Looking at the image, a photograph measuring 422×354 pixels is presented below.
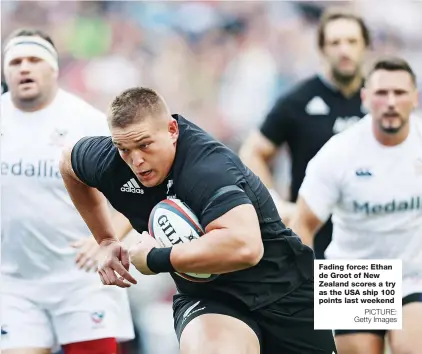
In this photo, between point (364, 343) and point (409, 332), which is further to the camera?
point (364, 343)

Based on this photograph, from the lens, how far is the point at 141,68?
4.27 metres

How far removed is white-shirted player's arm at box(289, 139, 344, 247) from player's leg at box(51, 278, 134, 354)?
0.82m

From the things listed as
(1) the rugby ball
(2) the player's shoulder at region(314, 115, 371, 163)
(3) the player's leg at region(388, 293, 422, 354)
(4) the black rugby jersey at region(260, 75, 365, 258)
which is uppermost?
(4) the black rugby jersey at region(260, 75, 365, 258)

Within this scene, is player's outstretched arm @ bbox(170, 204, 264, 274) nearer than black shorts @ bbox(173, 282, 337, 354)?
Yes

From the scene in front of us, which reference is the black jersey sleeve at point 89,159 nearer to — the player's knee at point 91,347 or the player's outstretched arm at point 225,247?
the player's outstretched arm at point 225,247

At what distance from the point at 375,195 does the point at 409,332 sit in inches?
22.0

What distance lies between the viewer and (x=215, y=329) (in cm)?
258

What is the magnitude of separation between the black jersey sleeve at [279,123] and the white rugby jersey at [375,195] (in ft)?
1.79

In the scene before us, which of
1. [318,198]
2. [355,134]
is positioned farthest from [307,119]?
[318,198]

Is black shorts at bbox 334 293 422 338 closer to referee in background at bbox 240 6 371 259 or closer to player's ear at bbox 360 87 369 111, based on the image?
referee in background at bbox 240 6 371 259

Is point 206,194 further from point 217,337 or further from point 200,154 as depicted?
point 217,337

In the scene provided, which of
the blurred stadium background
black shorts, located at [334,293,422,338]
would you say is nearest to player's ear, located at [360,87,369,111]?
the blurred stadium background

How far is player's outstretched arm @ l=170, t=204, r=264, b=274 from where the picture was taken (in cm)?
236

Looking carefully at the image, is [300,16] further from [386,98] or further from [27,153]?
[27,153]
